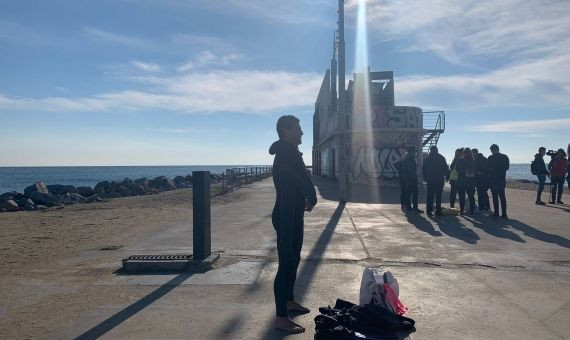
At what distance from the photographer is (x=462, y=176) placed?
43.3ft

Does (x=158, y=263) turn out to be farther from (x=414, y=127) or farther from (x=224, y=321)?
(x=414, y=127)

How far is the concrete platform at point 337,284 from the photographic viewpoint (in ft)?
14.8

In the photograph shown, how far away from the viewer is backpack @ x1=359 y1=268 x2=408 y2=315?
179 inches

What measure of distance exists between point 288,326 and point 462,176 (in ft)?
33.3

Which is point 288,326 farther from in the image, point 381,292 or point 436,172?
point 436,172

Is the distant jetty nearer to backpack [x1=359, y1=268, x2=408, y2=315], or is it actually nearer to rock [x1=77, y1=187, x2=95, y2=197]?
rock [x1=77, y1=187, x2=95, y2=197]

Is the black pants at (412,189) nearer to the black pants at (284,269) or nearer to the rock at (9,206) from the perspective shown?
the black pants at (284,269)

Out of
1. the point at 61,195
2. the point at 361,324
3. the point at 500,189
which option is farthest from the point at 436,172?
the point at 61,195

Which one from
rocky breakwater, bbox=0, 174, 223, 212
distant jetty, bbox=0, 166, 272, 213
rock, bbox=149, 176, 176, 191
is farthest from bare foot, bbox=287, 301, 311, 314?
rock, bbox=149, 176, 176, 191

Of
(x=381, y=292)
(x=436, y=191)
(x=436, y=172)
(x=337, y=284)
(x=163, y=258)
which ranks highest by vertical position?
(x=436, y=172)

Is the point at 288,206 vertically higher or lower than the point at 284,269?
higher

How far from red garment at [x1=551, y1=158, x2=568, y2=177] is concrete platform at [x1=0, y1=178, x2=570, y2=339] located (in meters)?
5.83

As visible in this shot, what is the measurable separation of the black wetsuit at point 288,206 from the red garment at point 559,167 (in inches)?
545

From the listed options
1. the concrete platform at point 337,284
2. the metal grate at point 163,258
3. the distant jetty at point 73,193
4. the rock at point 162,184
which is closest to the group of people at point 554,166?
the concrete platform at point 337,284
